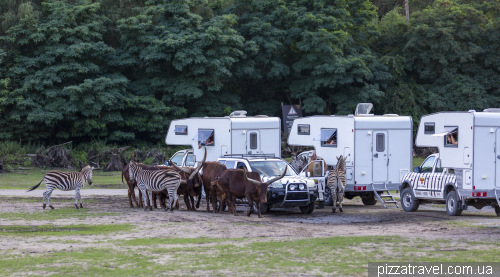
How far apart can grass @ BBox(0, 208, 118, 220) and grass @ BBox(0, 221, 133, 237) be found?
172 cm

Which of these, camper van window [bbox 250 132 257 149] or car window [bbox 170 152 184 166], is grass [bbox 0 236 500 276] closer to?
camper van window [bbox 250 132 257 149]

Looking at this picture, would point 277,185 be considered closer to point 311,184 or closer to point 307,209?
point 311,184

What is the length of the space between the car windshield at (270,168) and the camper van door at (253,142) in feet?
9.75

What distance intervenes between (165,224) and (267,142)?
7.97 metres

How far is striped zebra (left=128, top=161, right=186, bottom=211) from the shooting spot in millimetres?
19266

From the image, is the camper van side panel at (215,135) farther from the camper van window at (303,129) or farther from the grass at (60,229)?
the grass at (60,229)

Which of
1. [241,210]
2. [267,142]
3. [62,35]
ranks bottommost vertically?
[241,210]

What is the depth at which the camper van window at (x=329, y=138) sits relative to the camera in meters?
22.4

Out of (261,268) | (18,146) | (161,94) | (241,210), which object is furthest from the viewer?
(161,94)

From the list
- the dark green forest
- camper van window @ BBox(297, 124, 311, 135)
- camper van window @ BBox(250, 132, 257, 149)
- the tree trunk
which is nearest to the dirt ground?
camper van window @ BBox(250, 132, 257, 149)

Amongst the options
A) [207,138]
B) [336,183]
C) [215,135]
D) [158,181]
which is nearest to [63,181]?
[158,181]

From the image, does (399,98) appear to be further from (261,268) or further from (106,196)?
(261,268)

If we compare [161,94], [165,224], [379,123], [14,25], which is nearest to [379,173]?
[379,123]

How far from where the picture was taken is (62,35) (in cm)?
4003
